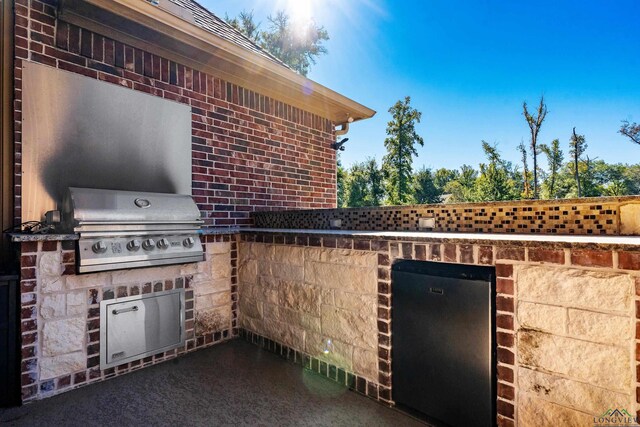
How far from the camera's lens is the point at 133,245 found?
2480 mm

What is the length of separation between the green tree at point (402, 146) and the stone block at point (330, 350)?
710 inches

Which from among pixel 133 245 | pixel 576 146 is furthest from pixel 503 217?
pixel 576 146

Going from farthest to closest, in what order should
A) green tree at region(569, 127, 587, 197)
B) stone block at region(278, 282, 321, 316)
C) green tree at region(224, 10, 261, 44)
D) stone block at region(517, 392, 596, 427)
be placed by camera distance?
green tree at region(569, 127, 587, 197)
green tree at region(224, 10, 261, 44)
stone block at region(278, 282, 321, 316)
stone block at region(517, 392, 596, 427)

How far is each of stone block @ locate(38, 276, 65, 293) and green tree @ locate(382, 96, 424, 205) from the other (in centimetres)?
1881

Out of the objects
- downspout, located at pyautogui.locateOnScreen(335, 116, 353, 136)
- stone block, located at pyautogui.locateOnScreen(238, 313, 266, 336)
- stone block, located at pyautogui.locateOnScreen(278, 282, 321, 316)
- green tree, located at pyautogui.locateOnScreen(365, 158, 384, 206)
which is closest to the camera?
stone block, located at pyautogui.locateOnScreen(278, 282, 321, 316)

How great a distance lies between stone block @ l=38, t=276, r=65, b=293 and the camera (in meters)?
2.26

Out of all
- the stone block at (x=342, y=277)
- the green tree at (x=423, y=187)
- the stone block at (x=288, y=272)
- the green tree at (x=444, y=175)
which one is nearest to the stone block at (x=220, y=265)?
the stone block at (x=288, y=272)

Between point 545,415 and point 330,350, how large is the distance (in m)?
1.38

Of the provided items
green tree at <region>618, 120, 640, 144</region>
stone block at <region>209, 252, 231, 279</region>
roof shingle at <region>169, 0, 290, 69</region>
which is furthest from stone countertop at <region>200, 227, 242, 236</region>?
green tree at <region>618, 120, 640, 144</region>

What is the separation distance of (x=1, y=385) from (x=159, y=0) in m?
3.66

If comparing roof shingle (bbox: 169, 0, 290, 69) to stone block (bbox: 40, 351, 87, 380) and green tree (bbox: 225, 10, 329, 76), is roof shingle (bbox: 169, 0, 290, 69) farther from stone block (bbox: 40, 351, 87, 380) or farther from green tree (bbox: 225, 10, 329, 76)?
green tree (bbox: 225, 10, 329, 76)

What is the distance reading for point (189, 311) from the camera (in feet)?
10.1

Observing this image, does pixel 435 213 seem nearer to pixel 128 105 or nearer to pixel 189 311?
pixel 189 311

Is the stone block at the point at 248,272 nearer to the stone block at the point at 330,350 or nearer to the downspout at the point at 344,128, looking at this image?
the stone block at the point at 330,350
